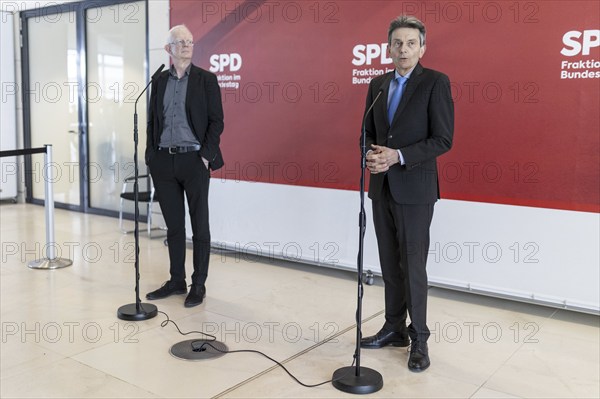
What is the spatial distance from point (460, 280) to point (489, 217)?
0.51m

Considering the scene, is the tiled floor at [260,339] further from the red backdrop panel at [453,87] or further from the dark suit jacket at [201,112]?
the dark suit jacket at [201,112]

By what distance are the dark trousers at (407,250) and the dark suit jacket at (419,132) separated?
0.25 ft

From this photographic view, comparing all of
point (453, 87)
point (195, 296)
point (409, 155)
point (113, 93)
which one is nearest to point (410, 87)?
point (409, 155)

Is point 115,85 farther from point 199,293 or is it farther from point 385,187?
point 385,187

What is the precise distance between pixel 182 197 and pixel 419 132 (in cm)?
187

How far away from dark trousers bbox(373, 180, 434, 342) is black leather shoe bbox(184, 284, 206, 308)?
4.73 feet

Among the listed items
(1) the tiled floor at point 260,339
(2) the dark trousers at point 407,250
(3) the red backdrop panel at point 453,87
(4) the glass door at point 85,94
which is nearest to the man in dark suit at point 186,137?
(1) the tiled floor at point 260,339

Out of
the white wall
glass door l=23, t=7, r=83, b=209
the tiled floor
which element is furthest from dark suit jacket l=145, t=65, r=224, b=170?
glass door l=23, t=7, r=83, b=209

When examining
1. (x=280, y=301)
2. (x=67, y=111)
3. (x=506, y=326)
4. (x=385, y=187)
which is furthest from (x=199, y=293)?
(x=67, y=111)

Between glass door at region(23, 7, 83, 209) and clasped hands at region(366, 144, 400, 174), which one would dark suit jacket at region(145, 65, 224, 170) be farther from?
glass door at region(23, 7, 83, 209)

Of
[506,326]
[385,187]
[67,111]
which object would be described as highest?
[67,111]

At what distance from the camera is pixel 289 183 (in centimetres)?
515

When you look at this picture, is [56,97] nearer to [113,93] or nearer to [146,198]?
[113,93]

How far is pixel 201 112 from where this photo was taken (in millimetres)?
4043
